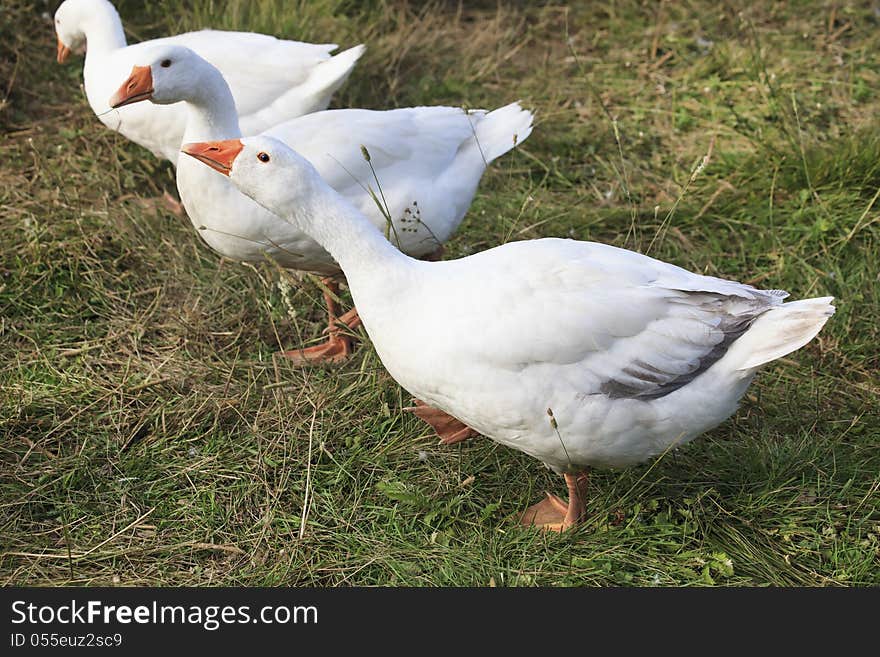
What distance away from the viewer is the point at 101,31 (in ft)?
17.5

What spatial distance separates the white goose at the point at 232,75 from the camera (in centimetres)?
504

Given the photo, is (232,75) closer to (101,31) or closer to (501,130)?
(101,31)

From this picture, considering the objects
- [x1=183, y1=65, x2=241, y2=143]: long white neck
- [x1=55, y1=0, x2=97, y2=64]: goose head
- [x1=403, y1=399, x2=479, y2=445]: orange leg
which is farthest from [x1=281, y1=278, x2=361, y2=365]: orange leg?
[x1=55, y1=0, x2=97, y2=64]: goose head

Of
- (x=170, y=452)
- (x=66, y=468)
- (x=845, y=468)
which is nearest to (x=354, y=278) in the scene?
(x=170, y=452)

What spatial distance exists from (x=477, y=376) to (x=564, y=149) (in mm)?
3064

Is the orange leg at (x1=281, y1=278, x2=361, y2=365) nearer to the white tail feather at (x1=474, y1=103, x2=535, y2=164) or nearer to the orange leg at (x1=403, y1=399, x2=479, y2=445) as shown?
the orange leg at (x1=403, y1=399, x2=479, y2=445)

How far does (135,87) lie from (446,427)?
203 cm

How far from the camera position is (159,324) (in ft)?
15.0

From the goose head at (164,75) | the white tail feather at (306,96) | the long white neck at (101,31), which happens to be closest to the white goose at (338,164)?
the goose head at (164,75)

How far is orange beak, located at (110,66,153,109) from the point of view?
13.9ft

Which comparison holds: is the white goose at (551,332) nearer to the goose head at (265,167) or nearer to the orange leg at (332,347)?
the goose head at (265,167)

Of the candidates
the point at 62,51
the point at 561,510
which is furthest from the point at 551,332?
the point at 62,51

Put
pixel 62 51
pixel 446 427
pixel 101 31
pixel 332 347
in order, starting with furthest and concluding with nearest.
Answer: pixel 62 51 → pixel 101 31 → pixel 332 347 → pixel 446 427

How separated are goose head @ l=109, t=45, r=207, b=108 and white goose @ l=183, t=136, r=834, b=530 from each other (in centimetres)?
109
